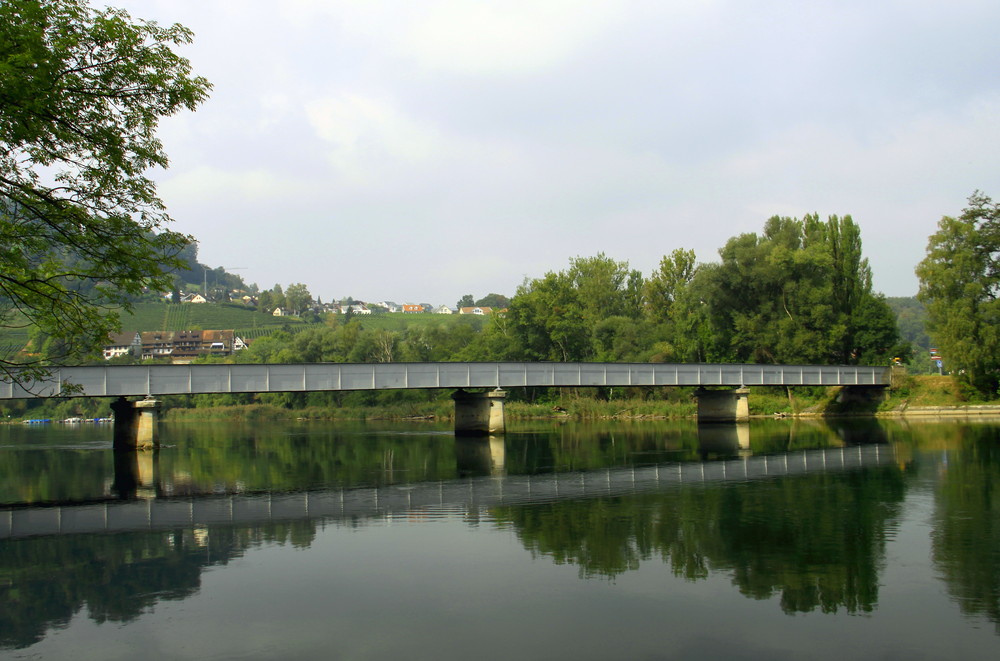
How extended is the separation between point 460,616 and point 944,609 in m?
6.48

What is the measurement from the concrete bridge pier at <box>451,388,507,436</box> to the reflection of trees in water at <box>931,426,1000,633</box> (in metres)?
28.2

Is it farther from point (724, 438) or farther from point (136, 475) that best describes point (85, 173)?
point (724, 438)

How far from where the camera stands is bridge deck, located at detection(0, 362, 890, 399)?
42719 mm

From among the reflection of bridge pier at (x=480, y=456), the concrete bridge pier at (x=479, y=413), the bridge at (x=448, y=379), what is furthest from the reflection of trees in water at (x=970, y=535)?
the bridge at (x=448, y=379)

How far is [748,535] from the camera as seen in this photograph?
15.6m

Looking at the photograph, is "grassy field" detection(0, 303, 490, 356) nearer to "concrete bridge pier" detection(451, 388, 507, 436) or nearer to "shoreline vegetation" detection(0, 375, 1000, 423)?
"shoreline vegetation" detection(0, 375, 1000, 423)

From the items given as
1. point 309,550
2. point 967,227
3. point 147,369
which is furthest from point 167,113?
point 967,227

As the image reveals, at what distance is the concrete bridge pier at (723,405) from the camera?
5872 cm

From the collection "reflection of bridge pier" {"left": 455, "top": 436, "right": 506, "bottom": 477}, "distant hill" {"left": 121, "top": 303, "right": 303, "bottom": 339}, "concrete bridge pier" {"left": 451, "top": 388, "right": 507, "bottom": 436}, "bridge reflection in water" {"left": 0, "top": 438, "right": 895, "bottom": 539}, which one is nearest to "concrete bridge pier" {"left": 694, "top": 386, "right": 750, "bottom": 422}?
"concrete bridge pier" {"left": 451, "top": 388, "right": 507, "bottom": 436}

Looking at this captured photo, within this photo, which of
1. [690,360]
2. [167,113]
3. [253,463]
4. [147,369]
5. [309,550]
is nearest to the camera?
[167,113]

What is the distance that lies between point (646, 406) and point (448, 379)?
91.1 ft

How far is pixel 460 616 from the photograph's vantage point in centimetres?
1090

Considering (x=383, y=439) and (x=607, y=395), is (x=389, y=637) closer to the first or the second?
(x=383, y=439)

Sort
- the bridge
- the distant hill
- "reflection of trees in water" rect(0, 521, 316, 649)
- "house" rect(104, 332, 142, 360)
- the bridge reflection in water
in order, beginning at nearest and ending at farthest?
1. "reflection of trees in water" rect(0, 521, 316, 649)
2. the bridge reflection in water
3. the bridge
4. "house" rect(104, 332, 142, 360)
5. the distant hill
